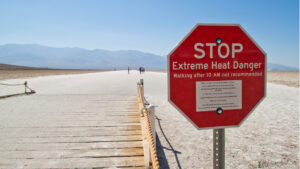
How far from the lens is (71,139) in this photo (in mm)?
4703

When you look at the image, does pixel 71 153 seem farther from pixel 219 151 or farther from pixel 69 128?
pixel 219 151

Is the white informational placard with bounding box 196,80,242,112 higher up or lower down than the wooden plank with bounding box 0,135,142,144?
higher up

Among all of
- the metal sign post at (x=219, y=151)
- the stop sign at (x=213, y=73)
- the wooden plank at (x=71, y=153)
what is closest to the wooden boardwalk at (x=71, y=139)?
the wooden plank at (x=71, y=153)

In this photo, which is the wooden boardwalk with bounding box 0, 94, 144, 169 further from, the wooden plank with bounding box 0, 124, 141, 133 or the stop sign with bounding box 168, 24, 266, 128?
the stop sign with bounding box 168, 24, 266, 128

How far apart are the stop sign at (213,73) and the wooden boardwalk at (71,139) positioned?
2.21 metres

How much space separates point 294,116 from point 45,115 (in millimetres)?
9725

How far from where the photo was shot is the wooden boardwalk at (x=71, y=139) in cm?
370

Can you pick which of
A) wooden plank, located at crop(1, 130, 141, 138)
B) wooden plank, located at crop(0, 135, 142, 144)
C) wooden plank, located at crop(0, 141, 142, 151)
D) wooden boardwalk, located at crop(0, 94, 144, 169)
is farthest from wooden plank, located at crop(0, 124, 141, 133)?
wooden plank, located at crop(0, 141, 142, 151)

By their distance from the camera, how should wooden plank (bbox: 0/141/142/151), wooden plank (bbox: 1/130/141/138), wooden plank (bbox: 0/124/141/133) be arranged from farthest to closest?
wooden plank (bbox: 0/124/141/133)
wooden plank (bbox: 1/130/141/138)
wooden plank (bbox: 0/141/142/151)

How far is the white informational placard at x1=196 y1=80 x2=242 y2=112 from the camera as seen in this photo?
1.74 m

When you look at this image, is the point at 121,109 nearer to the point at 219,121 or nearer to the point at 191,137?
the point at 191,137

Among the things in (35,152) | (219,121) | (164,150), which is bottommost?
(164,150)

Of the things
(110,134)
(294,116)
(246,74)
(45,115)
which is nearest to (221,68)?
(246,74)

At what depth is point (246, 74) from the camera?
5.92 ft
